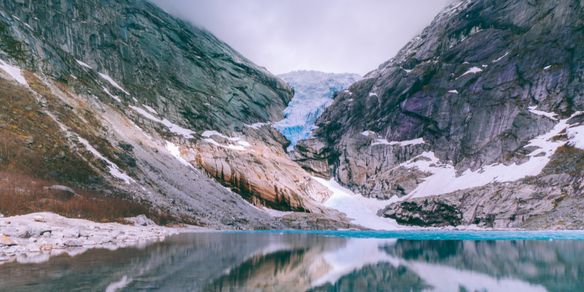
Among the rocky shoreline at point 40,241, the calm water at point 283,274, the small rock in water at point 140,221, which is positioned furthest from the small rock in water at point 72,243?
the small rock in water at point 140,221

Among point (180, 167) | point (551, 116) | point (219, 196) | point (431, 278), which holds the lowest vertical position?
point (431, 278)

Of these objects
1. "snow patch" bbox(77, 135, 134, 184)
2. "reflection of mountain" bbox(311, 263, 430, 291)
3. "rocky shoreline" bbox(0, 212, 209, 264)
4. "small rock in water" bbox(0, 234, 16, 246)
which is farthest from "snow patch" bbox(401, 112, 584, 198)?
"small rock in water" bbox(0, 234, 16, 246)

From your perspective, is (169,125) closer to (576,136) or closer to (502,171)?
(502,171)

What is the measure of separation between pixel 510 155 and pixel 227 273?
17037 cm

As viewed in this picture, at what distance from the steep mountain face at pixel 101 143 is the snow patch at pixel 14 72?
442 millimetres

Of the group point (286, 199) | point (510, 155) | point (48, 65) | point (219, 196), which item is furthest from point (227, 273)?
point (510, 155)

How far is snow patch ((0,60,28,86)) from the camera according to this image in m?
117

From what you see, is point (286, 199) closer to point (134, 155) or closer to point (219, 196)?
point (219, 196)

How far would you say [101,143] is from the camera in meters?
121

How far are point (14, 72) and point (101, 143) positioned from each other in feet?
99.1

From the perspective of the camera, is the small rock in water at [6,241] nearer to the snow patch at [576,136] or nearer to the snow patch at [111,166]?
the snow patch at [111,166]

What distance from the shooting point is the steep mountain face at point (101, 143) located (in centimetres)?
9256

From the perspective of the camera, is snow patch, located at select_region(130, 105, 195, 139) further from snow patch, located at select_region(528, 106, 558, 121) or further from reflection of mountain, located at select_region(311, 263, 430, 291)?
reflection of mountain, located at select_region(311, 263, 430, 291)

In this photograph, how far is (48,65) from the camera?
13712cm
